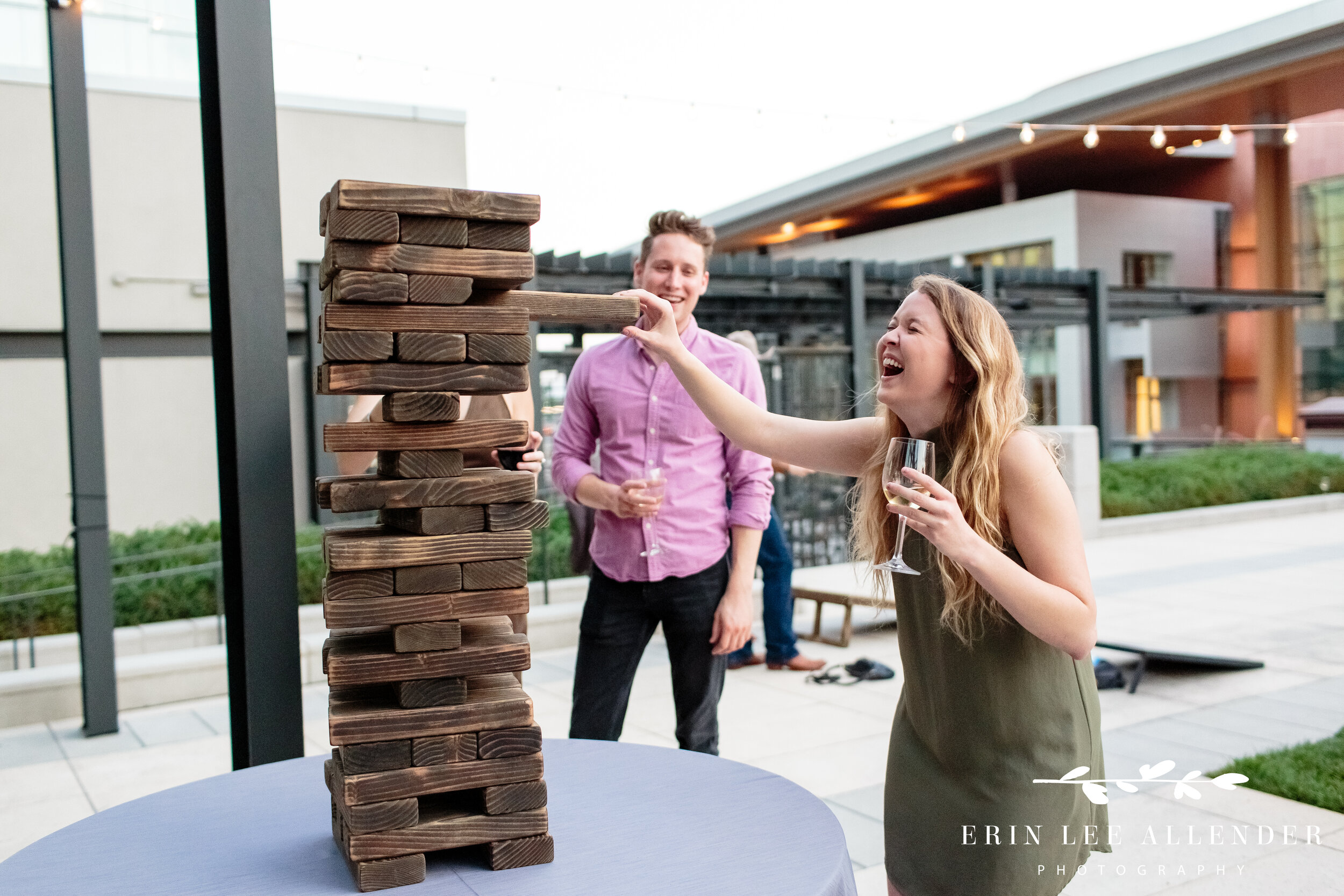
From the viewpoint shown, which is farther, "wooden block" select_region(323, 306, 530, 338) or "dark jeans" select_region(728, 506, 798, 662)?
"dark jeans" select_region(728, 506, 798, 662)

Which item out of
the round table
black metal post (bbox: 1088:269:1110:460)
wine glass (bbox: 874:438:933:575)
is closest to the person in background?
the round table

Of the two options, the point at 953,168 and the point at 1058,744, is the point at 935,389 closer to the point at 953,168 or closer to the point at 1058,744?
the point at 1058,744

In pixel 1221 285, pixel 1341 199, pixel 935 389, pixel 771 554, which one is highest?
pixel 1341 199

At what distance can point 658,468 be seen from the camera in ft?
8.70

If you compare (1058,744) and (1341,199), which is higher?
(1341,199)

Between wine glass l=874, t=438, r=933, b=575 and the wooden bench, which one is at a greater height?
wine glass l=874, t=438, r=933, b=575

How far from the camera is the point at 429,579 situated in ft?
4.92

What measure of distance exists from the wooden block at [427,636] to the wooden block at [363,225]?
548 mm

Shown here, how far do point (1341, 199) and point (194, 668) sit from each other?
2603cm

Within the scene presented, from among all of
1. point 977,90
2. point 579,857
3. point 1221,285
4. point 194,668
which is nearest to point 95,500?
point 194,668

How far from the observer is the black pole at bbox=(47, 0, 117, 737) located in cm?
454

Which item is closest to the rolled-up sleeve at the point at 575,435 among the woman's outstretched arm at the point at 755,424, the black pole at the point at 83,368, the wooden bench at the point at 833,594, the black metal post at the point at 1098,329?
the woman's outstretched arm at the point at 755,424

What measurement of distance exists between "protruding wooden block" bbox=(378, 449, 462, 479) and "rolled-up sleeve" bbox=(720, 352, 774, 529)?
48.5 inches

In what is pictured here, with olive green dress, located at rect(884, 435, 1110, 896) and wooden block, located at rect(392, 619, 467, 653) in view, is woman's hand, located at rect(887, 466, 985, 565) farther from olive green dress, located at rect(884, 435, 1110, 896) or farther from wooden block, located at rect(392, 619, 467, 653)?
wooden block, located at rect(392, 619, 467, 653)
